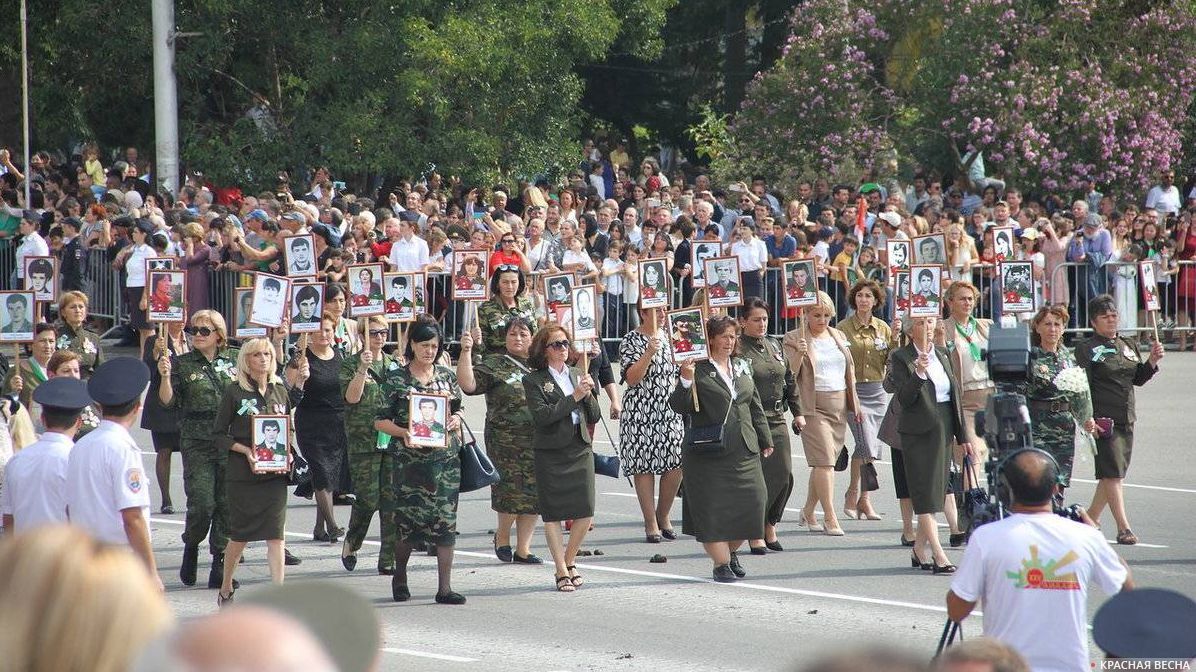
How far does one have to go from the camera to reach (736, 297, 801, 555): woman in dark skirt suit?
12.4 meters

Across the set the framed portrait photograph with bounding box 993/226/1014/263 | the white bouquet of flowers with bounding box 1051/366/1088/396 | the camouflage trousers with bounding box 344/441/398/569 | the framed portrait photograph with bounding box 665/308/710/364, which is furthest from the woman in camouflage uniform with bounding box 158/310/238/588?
the framed portrait photograph with bounding box 993/226/1014/263

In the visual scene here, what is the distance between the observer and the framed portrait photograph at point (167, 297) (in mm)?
13305

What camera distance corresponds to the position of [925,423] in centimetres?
A: 1176

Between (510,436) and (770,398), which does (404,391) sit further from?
(770,398)

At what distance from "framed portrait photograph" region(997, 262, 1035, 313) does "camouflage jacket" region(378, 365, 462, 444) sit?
545 centimetres

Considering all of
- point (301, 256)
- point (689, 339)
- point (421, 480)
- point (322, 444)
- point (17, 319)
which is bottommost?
point (421, 480)

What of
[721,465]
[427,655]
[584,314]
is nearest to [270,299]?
[584,314]

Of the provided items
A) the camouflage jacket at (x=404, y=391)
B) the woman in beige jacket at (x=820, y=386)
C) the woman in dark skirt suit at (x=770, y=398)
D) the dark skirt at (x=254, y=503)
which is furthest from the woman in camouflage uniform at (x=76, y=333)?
the woman in beige jacket at (x=820, y=386)

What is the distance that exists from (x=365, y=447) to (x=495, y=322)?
1645 mm

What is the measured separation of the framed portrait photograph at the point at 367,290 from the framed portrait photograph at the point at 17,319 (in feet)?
7.94

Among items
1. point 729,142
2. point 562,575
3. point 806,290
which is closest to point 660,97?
point 729,142

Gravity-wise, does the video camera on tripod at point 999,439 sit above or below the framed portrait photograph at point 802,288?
below

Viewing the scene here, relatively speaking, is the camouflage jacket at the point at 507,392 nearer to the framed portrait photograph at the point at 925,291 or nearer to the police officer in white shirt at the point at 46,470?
the framed portrait photograph at the point at 925,291

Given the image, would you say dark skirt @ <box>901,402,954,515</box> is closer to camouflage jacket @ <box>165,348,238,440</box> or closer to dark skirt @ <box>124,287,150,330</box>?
camouflage jacket @ <box>165,348,238,440</box>
